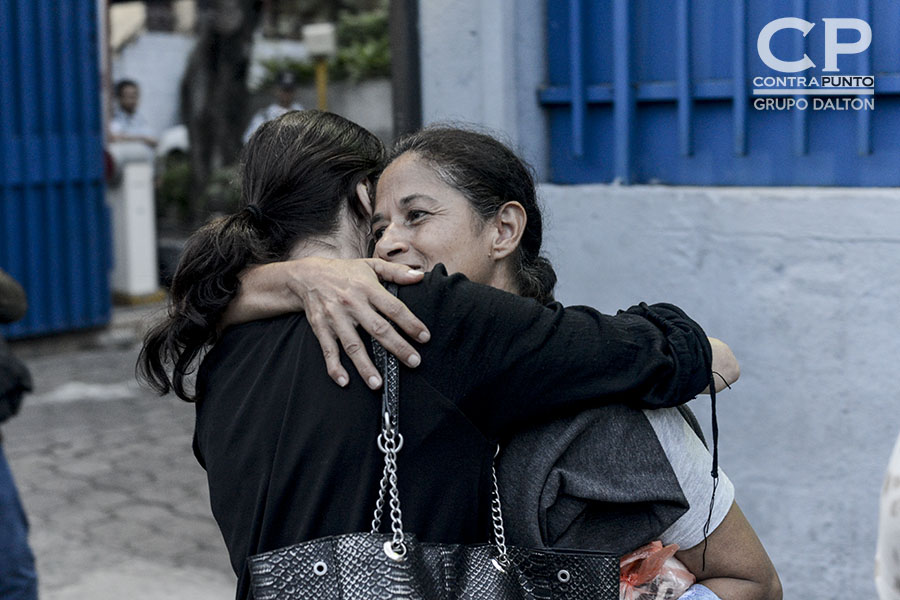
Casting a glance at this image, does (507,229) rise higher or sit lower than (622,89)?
lower

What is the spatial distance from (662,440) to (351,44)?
18.7 metres

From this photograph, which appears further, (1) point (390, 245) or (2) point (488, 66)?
(2) point (488, 66)

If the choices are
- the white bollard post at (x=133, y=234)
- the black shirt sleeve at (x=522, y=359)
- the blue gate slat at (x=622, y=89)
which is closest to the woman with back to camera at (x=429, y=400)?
the black shirt sleeve at (x=522, y=359)

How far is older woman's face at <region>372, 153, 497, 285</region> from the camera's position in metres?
2.04

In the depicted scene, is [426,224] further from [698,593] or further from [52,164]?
[52,164]

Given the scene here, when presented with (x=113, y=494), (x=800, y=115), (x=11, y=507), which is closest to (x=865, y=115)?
(x=800, y=115)

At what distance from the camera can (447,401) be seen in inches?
69.2

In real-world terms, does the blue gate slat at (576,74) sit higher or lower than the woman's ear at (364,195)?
higher

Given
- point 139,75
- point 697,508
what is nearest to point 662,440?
point 697,508

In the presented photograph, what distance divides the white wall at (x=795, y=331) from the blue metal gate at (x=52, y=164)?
20.5 ft

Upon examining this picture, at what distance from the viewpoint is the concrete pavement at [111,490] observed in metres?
4.77

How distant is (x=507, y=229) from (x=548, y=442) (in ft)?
1.53

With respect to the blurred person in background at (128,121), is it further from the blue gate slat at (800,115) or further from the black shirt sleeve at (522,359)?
the black shirt sleeve at (522,359)

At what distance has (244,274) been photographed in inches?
81.6
